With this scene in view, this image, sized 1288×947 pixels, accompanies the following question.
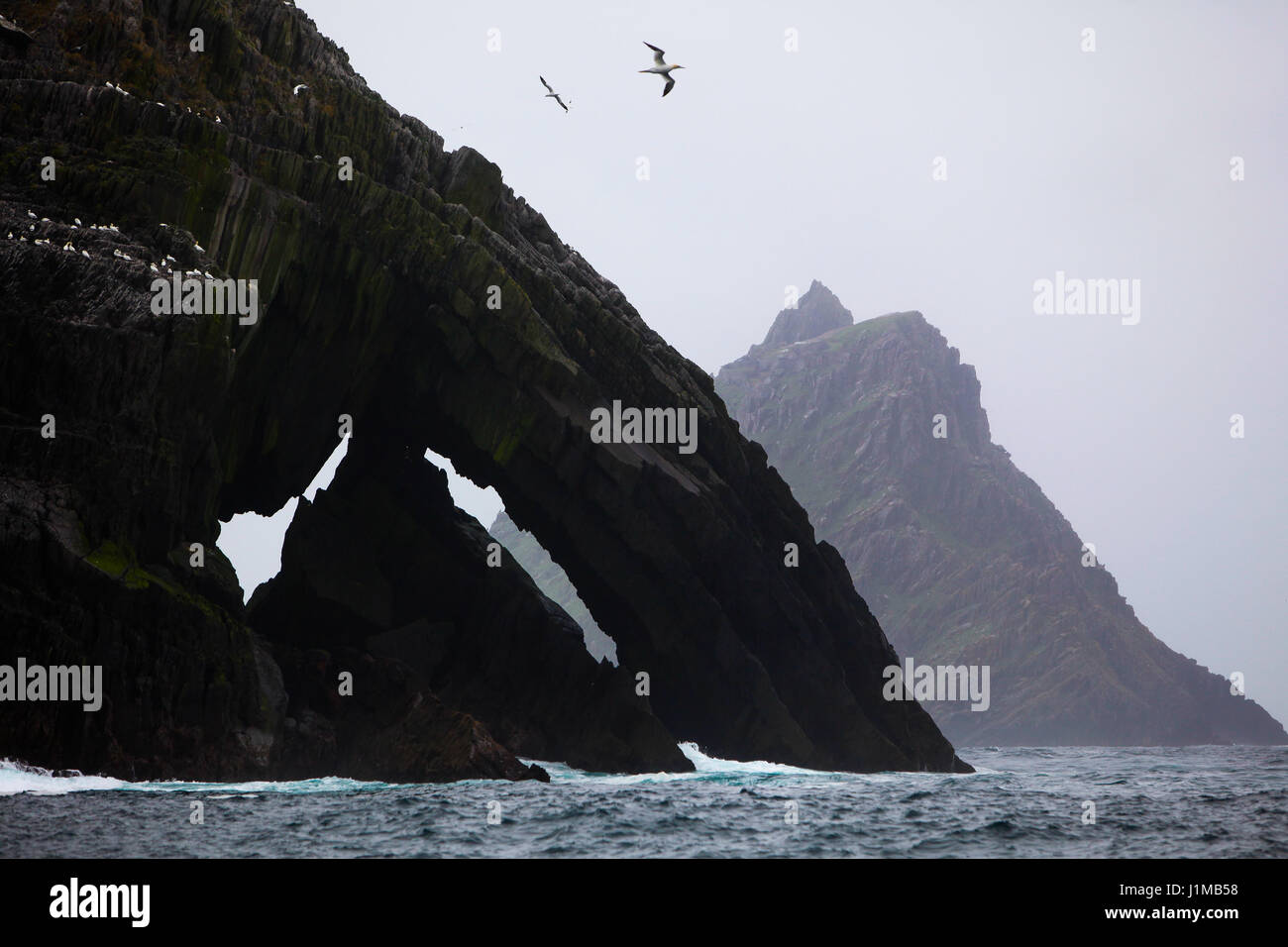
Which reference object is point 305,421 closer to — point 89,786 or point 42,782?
point 89,786

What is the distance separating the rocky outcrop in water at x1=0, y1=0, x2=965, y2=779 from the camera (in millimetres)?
33719

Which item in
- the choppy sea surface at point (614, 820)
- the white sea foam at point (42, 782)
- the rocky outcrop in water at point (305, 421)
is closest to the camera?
the choppy sea surface at point (614, 820)

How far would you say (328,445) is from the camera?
50.7 meters

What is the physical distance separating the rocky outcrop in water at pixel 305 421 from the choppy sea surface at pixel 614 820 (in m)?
4.27

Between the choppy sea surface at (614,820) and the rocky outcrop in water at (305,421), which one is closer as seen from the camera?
the choppy sea surface at (614,820)

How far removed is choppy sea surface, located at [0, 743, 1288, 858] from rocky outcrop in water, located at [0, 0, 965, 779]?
168 inches

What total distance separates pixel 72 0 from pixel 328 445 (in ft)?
60.4

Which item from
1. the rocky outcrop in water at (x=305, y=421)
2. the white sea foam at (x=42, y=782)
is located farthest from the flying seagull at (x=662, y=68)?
the white sea foam at (x=42, y=782)

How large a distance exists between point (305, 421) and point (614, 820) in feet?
87.7

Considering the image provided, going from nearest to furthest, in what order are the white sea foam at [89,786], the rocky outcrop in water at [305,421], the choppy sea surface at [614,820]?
1. the choppy sea surface at [614,820]
2. the white sea foam at [89,786]
3. the rocky outcrop in water at [305,421]

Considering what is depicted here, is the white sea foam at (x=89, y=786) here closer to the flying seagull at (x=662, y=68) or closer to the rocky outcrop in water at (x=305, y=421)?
the rocky outcrop in water at (x=305, y=421)

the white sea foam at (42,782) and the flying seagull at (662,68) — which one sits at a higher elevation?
the flying seagull at (662,68)

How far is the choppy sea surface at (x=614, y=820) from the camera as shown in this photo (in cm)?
2117
